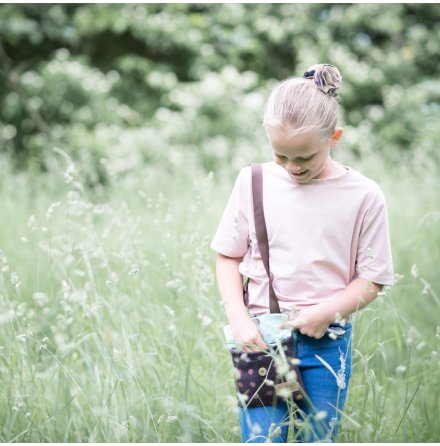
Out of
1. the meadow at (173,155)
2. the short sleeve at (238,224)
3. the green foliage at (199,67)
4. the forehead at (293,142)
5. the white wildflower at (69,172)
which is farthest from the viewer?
the green foliage at (199,67)

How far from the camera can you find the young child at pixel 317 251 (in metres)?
1.65

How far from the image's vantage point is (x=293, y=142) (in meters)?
1.60

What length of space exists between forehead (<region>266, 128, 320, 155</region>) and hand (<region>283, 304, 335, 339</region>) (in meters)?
→ 0.42

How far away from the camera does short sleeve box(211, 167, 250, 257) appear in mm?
1782

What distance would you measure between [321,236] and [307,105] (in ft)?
1.15

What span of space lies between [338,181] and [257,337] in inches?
18.9

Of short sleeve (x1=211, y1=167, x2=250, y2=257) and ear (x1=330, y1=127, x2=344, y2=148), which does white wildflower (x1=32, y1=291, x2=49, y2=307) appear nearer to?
short sleeve (x1=211, y1=167, x2=250, y2=257)

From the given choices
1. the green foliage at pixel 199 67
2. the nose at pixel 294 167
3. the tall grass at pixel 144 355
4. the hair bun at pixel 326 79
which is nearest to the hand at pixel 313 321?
the tall grass at pixel 144 355

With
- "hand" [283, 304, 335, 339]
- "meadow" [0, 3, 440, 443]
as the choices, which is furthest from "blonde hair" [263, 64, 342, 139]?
"meadow" [0, 3, 440, 443]

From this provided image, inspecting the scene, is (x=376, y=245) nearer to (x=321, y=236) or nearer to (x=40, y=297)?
(x=321, y=236)

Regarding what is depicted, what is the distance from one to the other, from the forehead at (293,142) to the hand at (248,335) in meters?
0.47

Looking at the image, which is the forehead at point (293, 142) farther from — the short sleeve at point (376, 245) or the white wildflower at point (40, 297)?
the white wildflower at point (40, 297)

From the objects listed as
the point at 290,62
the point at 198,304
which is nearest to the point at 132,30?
the point at 290,62

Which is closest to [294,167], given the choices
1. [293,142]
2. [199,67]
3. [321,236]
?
[293,142]
